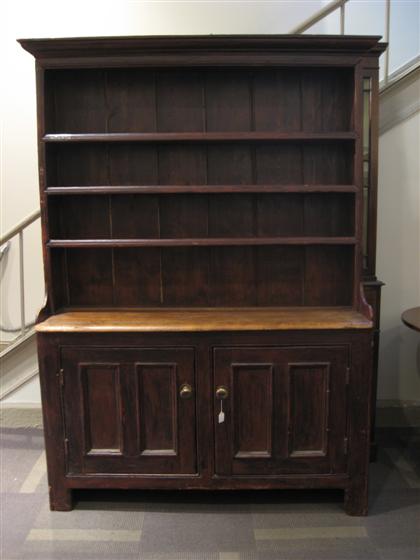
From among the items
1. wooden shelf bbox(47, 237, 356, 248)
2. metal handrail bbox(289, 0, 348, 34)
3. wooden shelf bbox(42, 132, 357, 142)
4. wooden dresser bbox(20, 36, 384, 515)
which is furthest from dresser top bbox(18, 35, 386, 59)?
wooden shelf bbox(47, 237, 356, 248)

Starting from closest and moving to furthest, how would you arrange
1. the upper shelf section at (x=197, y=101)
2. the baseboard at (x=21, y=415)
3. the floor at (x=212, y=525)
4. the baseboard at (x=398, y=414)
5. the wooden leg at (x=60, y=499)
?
the floor at (x=212, y=525), the wooden leg at (x=60, y=499), the upper shelf section at (x=197, y=101), the baseboard at (x=398, y=414), the baseboard at (x=21, y=415)

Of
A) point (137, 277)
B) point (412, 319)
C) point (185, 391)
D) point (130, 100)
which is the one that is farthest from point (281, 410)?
point (130, 100)

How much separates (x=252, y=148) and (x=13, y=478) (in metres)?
2.00

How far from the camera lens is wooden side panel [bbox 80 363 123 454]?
6.32 feet

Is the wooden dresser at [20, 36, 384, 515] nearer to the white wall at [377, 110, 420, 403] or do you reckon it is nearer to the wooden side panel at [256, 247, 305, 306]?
the wooden side panel at [256, 247, 305, 306]

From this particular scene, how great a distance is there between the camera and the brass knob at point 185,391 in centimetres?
190

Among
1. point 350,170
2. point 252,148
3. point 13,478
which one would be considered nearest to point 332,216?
point 350,170

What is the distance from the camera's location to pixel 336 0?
8.03ft

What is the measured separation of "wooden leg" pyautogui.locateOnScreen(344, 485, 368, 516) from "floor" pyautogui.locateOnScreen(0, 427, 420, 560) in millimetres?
32

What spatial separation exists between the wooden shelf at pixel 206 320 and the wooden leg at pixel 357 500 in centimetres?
71

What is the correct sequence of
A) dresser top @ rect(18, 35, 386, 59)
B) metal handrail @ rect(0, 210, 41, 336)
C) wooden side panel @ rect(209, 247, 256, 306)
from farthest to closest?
metal handrail @ rect(0, 210, 41, 336) < wooden side panel @ rect(209, 247, 256, 306) < dresser top @ rect(18, 35, 386, 59)

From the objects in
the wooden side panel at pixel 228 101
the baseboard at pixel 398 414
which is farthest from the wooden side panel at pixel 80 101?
the baseboard at pixel 398 414

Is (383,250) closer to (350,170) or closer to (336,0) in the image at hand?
(350,170)

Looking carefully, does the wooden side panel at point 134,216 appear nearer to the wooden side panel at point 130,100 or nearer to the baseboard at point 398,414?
the wooden side panel at point 130,100
